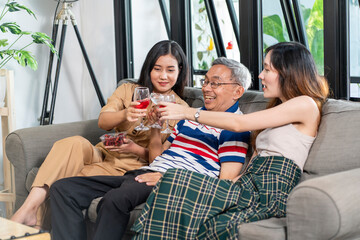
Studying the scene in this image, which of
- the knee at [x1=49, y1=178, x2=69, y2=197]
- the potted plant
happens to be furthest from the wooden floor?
the potted plant

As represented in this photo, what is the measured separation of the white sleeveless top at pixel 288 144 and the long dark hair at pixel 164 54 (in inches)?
36.7

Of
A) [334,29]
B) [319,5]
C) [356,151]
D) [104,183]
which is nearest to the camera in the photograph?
[356,151]

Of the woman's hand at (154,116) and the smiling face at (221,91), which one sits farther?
the smiling face at (221,91)

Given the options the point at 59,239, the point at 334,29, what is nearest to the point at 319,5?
the point at 334,29

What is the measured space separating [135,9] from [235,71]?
212 cm

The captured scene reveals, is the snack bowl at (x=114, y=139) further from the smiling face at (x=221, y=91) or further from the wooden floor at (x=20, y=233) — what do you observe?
the wooden floor at (x=20, y=233)

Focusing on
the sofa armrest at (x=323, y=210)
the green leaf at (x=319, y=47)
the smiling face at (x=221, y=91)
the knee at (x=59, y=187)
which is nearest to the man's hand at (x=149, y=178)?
the knee at (x=59, y=187)

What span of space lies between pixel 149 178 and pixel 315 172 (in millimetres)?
765

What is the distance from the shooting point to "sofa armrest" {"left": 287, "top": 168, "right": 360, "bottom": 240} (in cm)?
178

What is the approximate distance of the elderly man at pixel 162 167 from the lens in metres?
2.38

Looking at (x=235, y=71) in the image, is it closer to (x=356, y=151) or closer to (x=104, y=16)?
(x=356, y=151)

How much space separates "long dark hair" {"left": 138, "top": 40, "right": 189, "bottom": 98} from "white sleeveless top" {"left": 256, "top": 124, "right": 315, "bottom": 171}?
3.06 feet

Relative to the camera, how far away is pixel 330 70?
2.97m

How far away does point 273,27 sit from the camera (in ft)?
11.9
